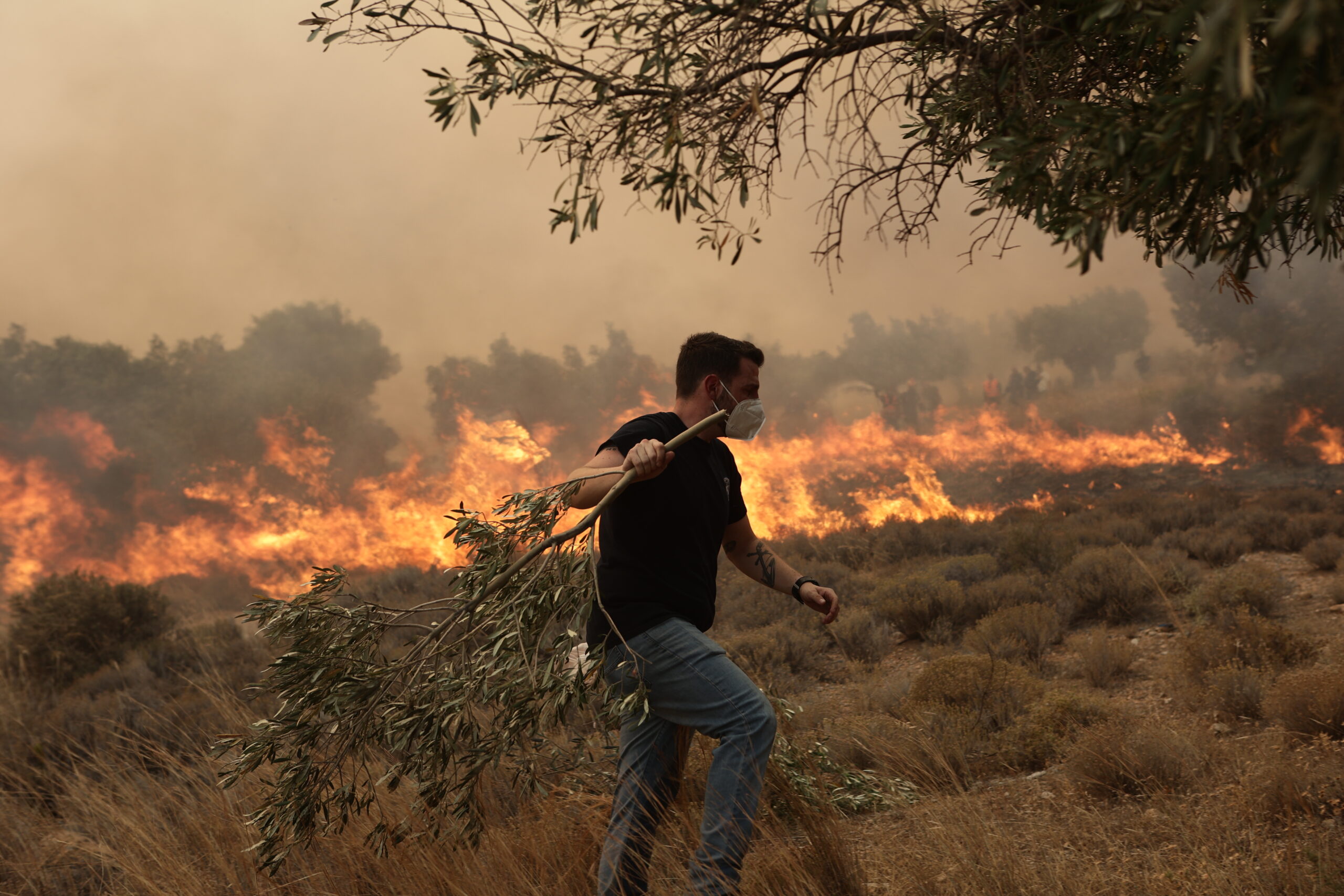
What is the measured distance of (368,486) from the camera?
36.6 metres

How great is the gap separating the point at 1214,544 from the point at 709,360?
11.3 metres

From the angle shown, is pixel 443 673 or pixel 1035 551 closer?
pixel 443 673

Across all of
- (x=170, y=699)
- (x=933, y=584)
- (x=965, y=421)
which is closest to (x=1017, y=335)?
(x=965, y=421)

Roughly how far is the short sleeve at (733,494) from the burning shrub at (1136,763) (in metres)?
2.62

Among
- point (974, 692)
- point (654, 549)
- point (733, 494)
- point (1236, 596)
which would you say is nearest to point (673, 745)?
point (654, 549)

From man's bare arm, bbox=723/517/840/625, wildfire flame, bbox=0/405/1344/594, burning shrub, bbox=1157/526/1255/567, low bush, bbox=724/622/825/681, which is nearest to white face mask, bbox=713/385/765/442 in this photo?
man's bare arm, bbox=723/517/840/625

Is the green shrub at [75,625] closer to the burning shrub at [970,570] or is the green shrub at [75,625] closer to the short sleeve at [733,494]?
the short sleeve at [733,494]

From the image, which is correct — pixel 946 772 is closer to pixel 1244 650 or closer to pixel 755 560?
pixel 755 560

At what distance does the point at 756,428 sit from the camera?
3416mm

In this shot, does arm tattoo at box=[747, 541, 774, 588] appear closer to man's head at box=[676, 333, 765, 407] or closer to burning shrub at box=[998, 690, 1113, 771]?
man's head at box=[676, 333, 765, 407]

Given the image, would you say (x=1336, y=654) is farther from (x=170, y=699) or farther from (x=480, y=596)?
(x=170, y=699)

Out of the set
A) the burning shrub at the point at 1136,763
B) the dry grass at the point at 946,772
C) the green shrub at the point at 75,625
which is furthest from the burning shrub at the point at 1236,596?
the green shrub at the point at 75,625

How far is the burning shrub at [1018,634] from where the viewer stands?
7707 millimetres

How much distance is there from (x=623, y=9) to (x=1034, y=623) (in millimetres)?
→ 7651
